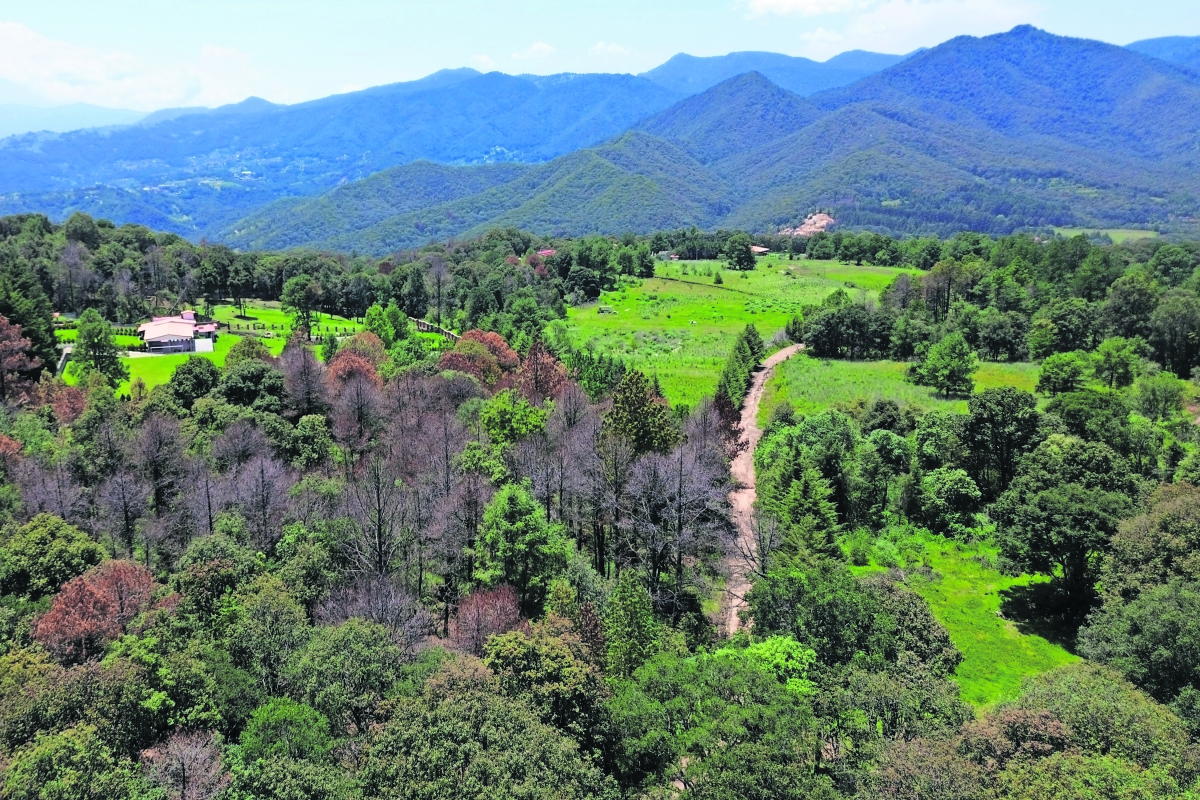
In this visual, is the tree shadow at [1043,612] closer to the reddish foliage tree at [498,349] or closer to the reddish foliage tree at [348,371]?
the reddish foliage tree at [498,349]

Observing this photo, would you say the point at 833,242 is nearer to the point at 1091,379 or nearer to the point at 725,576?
the point at 1091,379

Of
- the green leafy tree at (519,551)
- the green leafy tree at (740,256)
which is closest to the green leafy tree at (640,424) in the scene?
the green leafy tree at (519,551)

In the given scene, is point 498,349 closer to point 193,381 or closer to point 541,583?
point 193,381

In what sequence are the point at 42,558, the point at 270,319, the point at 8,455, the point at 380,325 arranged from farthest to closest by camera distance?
the point at 270,319, the point at 380,325, the point at 8,455, the point at 42,558

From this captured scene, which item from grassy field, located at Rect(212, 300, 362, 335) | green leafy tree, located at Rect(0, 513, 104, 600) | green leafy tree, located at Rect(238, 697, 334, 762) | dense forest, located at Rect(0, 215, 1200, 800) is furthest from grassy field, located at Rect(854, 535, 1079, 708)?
grassy field, located at Rect(212, 300, 362, 335)

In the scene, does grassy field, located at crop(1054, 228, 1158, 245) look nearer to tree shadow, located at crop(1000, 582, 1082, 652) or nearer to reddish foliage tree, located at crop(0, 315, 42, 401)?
tree shadow, located at crop(1000, 582, 1082, 652)

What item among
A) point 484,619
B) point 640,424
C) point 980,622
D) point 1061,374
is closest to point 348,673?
point 484,619

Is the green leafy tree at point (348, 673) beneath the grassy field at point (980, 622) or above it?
above

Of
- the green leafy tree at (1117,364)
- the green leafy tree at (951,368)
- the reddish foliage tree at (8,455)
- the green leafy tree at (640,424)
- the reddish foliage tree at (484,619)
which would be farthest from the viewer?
the green leafy tree at (1117,364)
